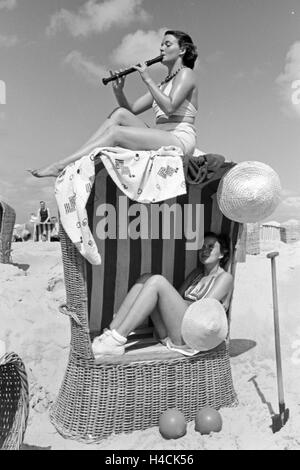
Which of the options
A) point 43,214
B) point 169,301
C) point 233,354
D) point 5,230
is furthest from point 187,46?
point 43,214

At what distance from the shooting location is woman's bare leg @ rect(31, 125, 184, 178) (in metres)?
3.02

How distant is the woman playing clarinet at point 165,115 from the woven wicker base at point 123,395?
1.37m

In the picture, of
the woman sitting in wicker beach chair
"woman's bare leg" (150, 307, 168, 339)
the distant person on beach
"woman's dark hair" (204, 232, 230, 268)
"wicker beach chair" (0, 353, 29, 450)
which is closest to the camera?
"wicker beach chair" (0, 353, 29, 450)

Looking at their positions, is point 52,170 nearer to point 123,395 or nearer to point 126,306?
point 126,306

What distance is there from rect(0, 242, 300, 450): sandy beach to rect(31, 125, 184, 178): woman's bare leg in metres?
1.73

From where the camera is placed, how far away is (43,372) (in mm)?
3922

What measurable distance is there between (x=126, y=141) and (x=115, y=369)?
150 cm

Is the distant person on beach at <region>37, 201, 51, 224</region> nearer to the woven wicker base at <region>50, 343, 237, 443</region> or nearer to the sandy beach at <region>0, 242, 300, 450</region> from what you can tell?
the sandy beach at <region>0, 242, 300, 450</region>

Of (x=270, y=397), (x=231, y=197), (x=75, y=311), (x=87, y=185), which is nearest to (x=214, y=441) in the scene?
(x=270, y=397)

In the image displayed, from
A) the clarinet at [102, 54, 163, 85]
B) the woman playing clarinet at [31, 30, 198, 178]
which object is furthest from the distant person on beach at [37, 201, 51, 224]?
the clarinet at [102, 54, 163, 85]

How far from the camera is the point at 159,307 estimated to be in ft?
10.7

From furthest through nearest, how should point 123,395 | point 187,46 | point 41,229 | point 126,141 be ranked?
point 41,229
point 187,46
point 126,141
point 123,395

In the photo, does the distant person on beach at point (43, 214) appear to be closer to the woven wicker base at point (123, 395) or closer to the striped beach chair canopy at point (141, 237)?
the striped beach chair canopy at point (141, 237)
